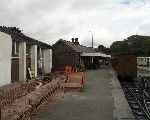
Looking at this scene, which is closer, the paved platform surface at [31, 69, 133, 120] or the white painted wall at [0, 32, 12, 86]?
the paved platform surface at [31, 69, 133, 120]

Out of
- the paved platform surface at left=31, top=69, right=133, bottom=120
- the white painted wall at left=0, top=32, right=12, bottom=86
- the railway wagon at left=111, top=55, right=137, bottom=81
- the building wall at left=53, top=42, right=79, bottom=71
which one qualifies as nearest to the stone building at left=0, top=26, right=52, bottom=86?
the white painted wall at left=0, top=32, right=12, bottom=86

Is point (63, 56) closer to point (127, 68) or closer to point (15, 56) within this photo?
point (127, 68)

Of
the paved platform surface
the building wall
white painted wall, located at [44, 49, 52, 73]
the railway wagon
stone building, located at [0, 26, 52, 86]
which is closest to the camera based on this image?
the paved platform surface

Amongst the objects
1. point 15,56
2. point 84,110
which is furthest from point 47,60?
point 84,110

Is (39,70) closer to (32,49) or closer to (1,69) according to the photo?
(32,49)

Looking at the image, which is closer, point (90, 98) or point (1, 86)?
point (90, 98)

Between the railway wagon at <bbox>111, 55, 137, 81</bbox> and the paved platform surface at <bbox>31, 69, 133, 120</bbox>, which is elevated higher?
the railway wagon at <bbox>111, 55, 137, 81</bbox>

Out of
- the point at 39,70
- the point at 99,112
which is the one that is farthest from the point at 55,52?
the point at 99,112

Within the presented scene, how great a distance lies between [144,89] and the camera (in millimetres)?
26328

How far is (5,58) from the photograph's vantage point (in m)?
24.1

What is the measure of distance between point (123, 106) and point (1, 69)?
10.1 metres

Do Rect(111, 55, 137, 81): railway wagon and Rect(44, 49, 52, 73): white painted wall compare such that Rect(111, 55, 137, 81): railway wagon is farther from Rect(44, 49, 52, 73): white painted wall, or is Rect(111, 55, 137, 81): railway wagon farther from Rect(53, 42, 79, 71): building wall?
Rect(53, 42, 79, 71): building wall

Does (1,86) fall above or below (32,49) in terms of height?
below

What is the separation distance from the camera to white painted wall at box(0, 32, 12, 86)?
23062mm
